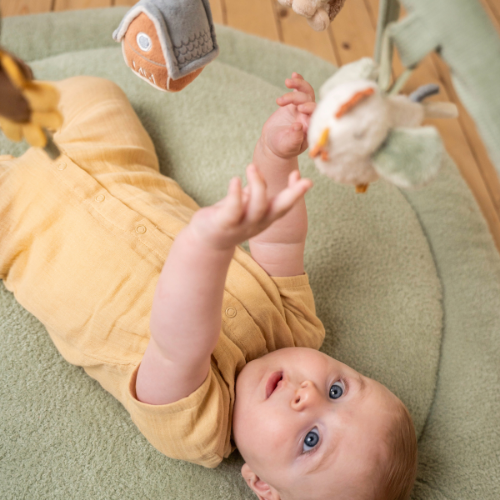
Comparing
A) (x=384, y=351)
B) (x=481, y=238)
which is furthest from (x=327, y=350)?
(x=481, y=238)

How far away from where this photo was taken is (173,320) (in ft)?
1.70

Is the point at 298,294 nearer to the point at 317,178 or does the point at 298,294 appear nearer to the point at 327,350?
the point at 327,350

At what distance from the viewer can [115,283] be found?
0.74 meters

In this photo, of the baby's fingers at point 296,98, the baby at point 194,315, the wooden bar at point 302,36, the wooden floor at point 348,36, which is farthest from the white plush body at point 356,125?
the wooden bar at point 302,36

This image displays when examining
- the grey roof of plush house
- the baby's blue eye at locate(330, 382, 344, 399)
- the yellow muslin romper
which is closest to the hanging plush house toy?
the grey roof of plush house

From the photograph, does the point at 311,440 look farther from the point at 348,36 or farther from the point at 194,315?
the point at 348,36

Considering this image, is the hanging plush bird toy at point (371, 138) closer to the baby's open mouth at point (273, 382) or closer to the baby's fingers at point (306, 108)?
the baby's fingers at point (306, 108)

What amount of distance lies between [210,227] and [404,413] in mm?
457

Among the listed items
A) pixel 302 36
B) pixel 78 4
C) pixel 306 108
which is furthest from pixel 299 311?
pixel 78 4

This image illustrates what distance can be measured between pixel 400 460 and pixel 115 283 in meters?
0.49

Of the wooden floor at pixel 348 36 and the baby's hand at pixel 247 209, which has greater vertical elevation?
the baby's hand at pixel 247 209

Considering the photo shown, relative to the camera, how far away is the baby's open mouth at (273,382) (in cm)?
68

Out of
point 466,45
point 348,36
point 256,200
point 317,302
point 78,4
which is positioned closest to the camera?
point 466,45

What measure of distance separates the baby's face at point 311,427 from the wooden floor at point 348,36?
104cm
